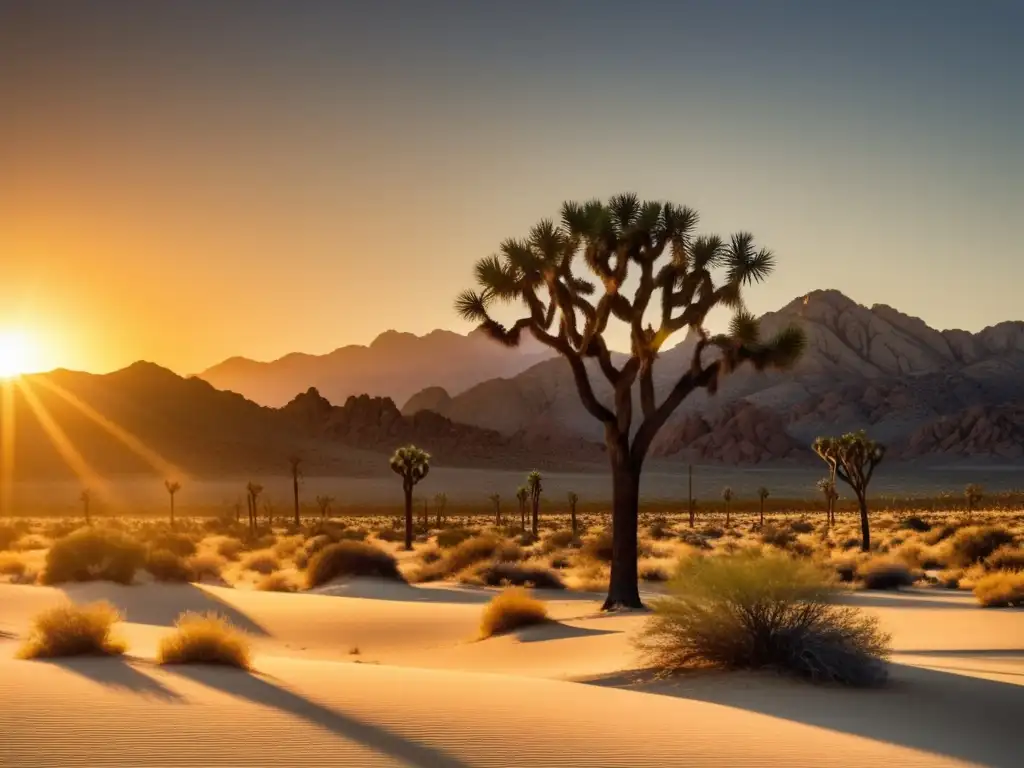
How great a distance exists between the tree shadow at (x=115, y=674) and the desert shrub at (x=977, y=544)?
86.8 feet

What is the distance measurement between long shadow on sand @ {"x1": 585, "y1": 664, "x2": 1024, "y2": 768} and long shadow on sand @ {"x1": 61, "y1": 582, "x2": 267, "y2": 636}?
12.6 meters

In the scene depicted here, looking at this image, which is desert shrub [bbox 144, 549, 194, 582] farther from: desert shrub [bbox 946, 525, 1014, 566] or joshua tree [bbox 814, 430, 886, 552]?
joshua tree [bbox 814, 430, 886, 552]

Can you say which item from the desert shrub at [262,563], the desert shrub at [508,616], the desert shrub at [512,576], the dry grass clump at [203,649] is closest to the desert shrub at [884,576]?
the desert shrub at [512,576]

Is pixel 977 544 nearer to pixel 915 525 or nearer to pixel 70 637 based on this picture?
pixel 915 525

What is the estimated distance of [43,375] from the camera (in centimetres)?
15000

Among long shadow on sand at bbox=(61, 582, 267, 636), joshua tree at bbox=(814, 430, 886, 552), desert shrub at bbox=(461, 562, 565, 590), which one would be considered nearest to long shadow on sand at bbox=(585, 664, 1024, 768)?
long shadow on sand at bbox=(61, 582, 267, 636)

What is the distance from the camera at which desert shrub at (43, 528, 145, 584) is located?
25.3 metres

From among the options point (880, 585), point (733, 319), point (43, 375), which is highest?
point (43, 375)

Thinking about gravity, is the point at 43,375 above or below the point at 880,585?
above

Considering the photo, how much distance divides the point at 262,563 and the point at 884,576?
19390 millimetres

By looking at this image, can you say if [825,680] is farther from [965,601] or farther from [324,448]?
[324,448]

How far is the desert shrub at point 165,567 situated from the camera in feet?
84.5

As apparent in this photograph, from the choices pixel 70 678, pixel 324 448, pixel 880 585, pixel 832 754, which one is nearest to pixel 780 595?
pixel 832 754

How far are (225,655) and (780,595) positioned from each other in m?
6.22
